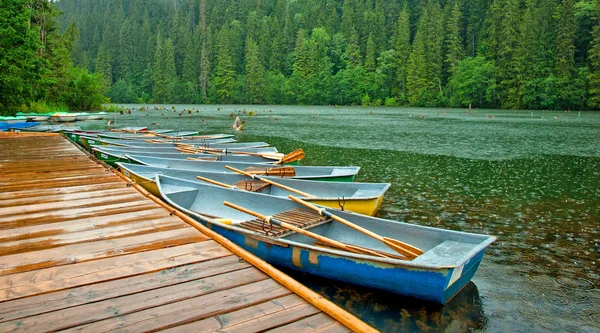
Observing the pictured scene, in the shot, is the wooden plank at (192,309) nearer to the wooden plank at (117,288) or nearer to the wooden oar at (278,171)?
the wooden plank at (117,288)

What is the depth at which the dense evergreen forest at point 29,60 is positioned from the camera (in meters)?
27.6

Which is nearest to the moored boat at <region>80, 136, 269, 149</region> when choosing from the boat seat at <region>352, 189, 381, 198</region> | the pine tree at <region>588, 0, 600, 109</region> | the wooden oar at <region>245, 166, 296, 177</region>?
the wooden oar at <region>245, 166, 296, 177</region>

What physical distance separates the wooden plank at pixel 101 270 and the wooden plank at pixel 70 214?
212 cm

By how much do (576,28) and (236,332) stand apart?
86.2 m

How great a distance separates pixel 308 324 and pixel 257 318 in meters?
0.41

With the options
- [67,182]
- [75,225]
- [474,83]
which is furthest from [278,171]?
[474,83]

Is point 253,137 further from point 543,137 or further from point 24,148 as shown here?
point 543,137

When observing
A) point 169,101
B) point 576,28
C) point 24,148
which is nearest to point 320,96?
point 169,101

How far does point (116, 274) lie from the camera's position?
4516 mm

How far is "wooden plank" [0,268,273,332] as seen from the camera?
3480 millimetres

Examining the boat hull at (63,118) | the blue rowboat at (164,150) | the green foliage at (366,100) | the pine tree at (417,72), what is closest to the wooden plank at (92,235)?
the blue rowboat at (164,150)

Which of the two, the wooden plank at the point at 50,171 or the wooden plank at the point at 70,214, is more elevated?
the wooden plank at the point at 50,171

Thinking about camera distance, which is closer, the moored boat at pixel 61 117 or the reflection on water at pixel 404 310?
the reflection on water at pixel 404 310

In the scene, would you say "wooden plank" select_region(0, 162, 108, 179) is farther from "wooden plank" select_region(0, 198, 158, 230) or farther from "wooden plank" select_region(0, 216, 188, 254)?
"wooden plank" select_region(0, 216, 188, 254)
